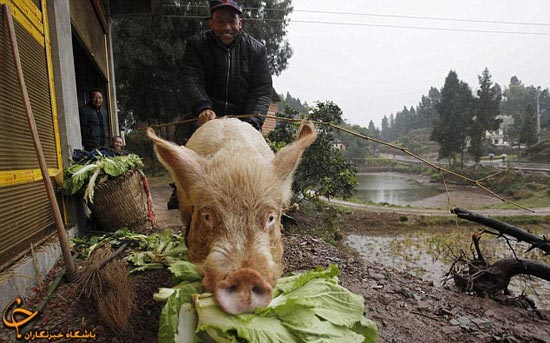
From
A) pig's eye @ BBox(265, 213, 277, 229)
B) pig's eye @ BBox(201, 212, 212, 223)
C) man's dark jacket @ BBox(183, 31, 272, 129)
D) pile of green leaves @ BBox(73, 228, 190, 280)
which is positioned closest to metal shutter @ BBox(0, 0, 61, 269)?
pile of green leaves @ BBox(73, 228, 190, 280)

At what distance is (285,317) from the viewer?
2.06m

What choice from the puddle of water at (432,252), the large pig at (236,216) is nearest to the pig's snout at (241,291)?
the large pig at (236,216)

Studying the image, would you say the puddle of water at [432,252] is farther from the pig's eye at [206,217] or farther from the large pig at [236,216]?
the pig's eye at [206,217]

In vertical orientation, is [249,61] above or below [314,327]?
above

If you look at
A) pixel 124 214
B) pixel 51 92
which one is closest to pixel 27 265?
pixel 124 214

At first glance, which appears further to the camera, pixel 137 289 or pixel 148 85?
pixel 148 85

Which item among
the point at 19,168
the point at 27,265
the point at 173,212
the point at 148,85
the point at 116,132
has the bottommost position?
the point at 173,212

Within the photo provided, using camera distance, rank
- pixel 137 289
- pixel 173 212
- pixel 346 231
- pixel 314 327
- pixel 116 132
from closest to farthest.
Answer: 1. pixel 314 327
2. pixel 137 289
3. pixel 173 212
4. pixel 116 132
5. pixel 346 231

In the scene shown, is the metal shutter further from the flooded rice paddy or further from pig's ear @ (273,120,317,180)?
the flooded rice paddy

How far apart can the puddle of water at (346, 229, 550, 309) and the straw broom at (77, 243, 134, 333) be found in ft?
21.1

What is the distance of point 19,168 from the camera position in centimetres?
328

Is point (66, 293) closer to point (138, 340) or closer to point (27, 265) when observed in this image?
point (27, 265)

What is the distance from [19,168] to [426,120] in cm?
10728

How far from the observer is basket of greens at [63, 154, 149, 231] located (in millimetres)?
4594
